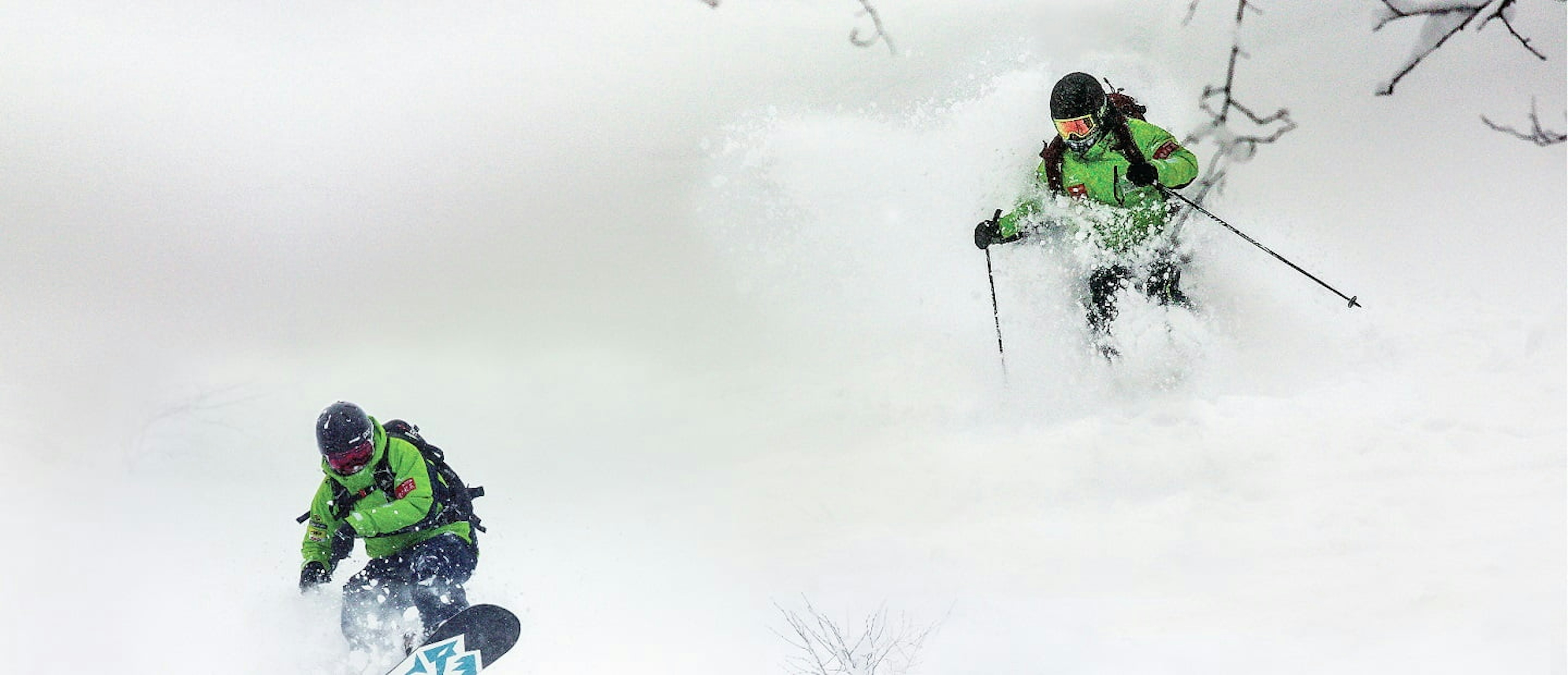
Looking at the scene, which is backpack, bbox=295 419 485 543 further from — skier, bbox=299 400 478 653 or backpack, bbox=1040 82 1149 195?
backpack, bbox=1040 82 1149 195

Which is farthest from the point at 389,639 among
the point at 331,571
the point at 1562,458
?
the point at 1562,458

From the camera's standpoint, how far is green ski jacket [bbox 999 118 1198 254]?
629 cm

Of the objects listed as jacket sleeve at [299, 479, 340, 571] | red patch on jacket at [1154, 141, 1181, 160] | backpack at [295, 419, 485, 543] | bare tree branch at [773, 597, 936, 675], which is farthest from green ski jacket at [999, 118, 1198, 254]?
jacket sleeve at [299, 479, 340, 571]

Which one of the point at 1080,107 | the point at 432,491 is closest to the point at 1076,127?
the point at 1080,107

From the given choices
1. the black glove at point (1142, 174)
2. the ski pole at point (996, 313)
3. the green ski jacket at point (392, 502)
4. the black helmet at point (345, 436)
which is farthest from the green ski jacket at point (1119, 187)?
the black helmet at point (345, 436)

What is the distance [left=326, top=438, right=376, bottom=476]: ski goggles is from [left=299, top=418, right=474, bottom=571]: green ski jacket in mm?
27

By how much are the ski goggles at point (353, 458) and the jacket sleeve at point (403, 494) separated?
0.34 feet

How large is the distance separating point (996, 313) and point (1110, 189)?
1199mm

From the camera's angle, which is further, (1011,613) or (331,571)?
(1011,613)

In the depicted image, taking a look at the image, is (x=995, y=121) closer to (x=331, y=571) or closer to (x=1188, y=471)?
(x=1188, y=471)

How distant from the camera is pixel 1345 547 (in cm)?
623

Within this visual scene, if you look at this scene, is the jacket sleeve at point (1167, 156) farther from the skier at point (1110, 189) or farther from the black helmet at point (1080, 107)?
the black helmet at point (1080, 107)

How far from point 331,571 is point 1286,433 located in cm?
608

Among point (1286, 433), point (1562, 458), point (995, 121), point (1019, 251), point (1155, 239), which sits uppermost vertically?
point (995, 121)
